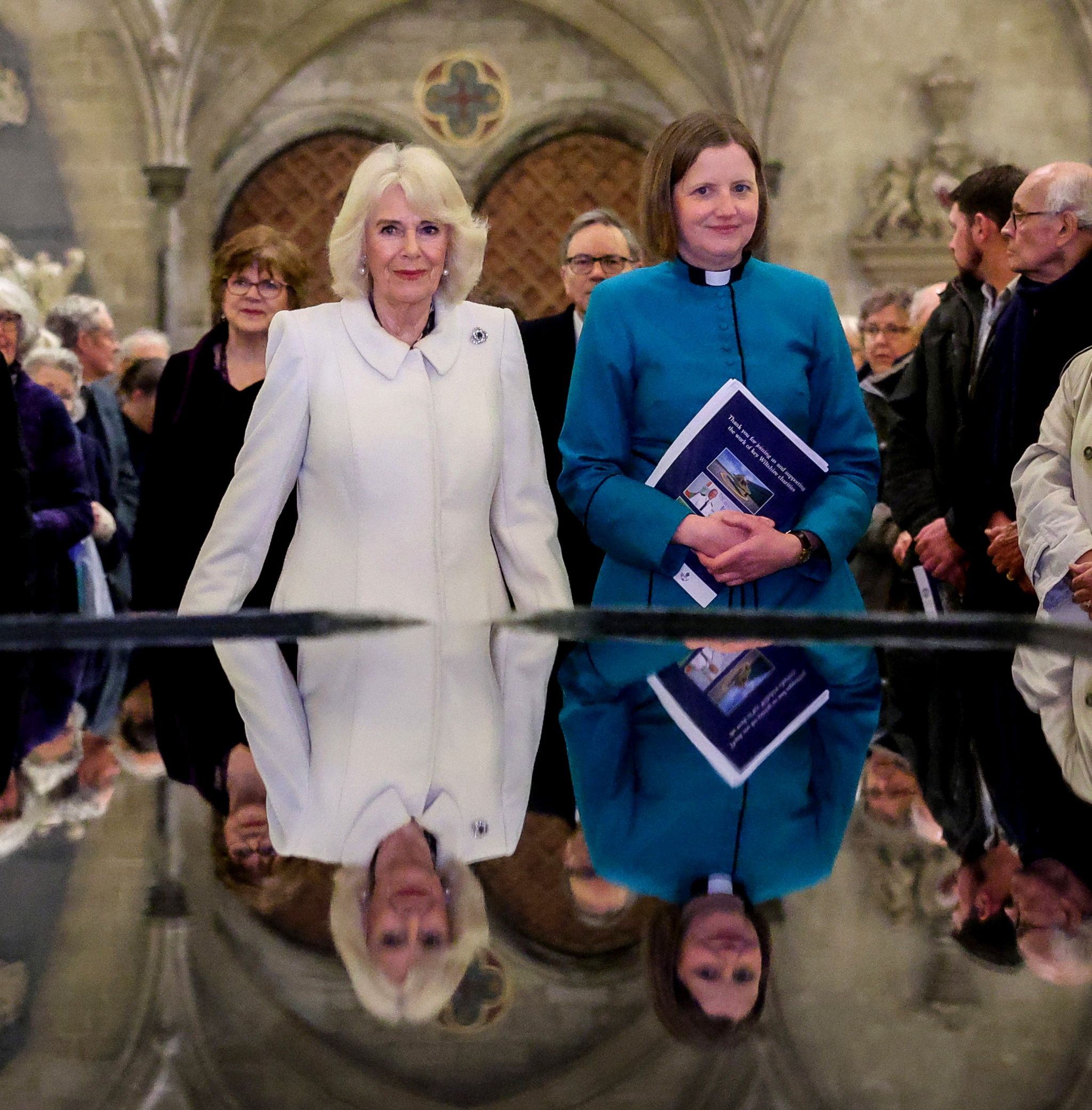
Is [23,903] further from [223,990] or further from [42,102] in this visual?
[42,102]

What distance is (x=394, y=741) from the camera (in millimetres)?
1337

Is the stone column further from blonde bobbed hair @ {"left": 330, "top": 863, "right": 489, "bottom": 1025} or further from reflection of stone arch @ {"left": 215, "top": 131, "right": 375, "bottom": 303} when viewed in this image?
blonde bobbed hair @ {"left": 330, "top": 863, "right": 489, "bottom": 1025}

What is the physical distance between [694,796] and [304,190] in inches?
448

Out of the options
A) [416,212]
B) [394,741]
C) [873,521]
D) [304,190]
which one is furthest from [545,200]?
[394,741]

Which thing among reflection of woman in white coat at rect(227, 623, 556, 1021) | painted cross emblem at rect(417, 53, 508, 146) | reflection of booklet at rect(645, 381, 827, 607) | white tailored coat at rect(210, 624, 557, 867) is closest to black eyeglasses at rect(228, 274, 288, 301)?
reflection of booklet at rect(645, 381, 827, 607)

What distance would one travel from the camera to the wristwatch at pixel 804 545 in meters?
2.68

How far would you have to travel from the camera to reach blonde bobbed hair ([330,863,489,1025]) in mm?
646

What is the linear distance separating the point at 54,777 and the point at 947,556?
3637 millimetres

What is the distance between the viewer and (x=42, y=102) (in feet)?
37.5

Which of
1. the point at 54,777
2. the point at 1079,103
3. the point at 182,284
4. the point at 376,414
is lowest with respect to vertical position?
the point at 54,777

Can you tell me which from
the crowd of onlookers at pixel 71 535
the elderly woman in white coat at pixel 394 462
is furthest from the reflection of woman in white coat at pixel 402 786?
the elderly woman in white coat at pixel 394 462

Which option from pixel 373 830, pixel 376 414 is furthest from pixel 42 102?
pixel 373 830

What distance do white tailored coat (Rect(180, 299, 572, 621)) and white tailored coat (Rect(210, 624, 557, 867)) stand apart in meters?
0.56

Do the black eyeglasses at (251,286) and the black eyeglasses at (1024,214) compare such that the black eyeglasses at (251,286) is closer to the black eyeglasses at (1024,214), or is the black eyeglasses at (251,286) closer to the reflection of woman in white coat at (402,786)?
the black eyeglasses at (1024,214)
